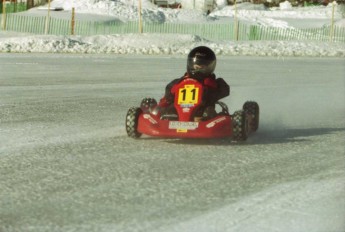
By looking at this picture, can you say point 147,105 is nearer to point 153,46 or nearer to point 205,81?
point 205,81

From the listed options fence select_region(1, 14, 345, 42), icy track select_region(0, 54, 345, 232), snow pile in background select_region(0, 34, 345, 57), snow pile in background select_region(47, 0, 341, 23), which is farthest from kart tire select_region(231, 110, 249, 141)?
snow pile in background select_region(47, 0, 341, 23)

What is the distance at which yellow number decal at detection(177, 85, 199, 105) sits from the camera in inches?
279

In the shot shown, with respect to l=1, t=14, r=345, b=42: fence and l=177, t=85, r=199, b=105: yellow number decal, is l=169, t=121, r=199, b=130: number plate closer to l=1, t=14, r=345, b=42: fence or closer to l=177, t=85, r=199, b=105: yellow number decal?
l=177, t=85, r=199, b=105: yellow number decal

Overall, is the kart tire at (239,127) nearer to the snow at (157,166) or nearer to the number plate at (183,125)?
the snow at (157,166)

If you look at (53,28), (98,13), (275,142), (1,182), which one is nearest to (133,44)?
(53,28)

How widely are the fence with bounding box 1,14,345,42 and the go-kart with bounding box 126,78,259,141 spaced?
29050 millimetres

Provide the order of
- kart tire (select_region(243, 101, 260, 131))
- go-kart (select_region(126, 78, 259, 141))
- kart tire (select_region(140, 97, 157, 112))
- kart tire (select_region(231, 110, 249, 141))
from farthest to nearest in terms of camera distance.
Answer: kart tire (select_region(243, 101, 260, 131)), kart tire (select_region(140, 97, 157, 112)), kart tire (select_region(231, 110, 249, 141)), go-kart (select_region(126, 78, 259, 141))

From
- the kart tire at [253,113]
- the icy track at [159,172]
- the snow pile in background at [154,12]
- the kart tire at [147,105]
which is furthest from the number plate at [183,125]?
the snow pile in background at [154,12]

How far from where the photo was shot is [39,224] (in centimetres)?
409

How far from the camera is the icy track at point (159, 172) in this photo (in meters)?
4.23

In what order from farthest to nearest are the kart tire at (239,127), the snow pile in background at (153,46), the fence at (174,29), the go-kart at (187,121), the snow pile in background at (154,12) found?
the snow pile in background at (154,12) → the fence at (174,29) → the snow pile in background at (153,46) → the kart tire at (239,127) → the go-kart at (187,121)

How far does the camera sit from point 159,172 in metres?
5.54

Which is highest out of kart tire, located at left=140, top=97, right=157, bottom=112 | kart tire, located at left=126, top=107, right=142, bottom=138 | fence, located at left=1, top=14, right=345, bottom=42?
fence, located at left=1, top=14, right=345, bottom=42

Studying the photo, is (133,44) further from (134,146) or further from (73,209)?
(73,209)
